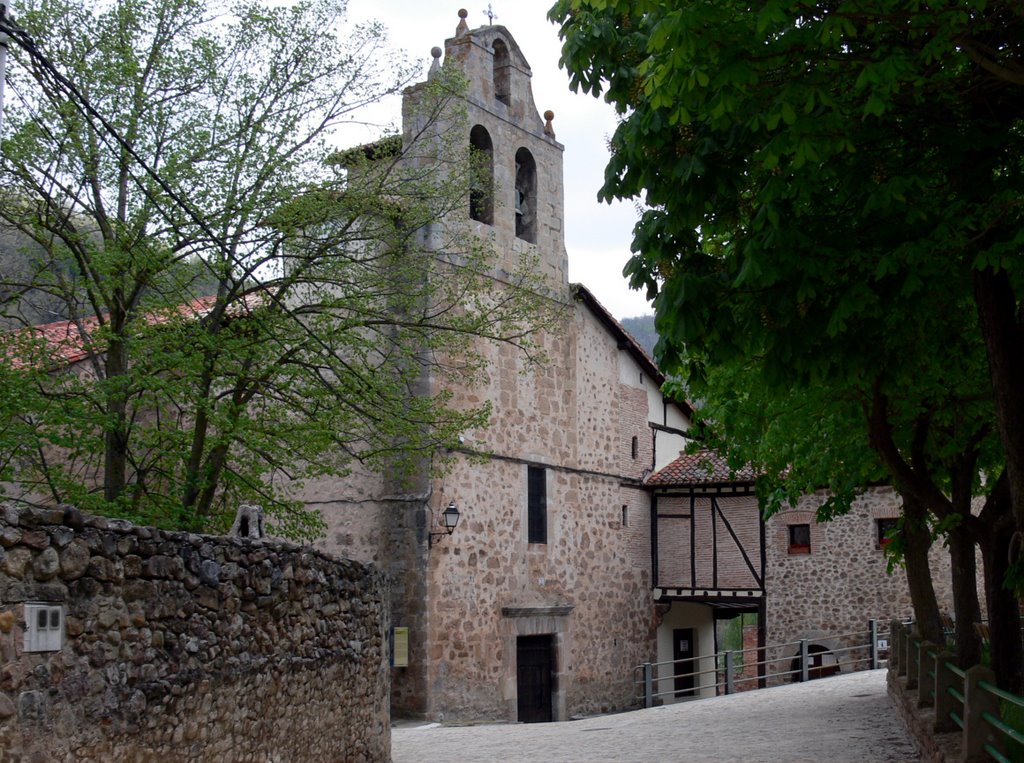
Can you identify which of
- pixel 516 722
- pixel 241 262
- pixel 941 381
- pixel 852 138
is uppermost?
pixel 241 262

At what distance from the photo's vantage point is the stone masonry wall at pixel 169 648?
5.30 meters

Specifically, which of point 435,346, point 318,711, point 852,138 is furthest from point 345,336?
point 852,138

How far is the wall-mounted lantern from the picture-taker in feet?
64.1

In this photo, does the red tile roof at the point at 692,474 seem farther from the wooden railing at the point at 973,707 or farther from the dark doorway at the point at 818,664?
the wooden railing at the point at 973,707

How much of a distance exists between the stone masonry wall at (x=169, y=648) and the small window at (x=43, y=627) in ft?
0.12

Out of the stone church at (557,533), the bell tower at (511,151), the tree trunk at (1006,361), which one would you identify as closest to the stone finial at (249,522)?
the tree trunk at (1006,361)

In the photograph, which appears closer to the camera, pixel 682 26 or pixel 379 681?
pixel 682 26

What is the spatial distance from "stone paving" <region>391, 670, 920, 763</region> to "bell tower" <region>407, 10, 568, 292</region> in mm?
8118

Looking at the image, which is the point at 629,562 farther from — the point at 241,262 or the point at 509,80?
the point at 241,262

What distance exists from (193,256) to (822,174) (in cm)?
874

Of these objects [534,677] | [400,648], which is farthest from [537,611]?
[400,648]

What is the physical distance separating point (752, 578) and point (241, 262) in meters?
15.4

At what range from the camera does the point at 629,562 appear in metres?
25.5

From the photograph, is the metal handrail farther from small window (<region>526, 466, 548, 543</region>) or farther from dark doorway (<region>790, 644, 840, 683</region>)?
small window (<region>526, 466, 548, 543</region>)
